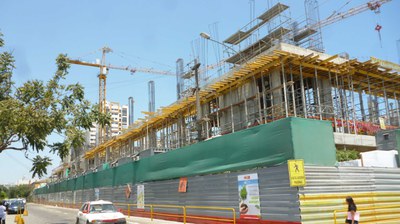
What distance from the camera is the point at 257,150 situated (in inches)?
532

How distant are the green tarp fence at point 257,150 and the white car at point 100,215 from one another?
3.85 metres

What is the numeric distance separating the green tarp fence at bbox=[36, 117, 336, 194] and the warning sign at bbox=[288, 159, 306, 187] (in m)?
0.38

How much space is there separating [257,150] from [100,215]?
24.6 feet

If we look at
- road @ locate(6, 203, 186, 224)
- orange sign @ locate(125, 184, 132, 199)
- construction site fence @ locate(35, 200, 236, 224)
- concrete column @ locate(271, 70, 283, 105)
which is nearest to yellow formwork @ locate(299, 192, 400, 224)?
construction site fence @ locate(35, 200, 236, 224)

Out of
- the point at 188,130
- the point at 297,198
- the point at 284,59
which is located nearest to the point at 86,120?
the point at 297,198

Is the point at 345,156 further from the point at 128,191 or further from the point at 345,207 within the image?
the point at 128,191

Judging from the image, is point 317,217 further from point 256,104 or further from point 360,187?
point 256,104

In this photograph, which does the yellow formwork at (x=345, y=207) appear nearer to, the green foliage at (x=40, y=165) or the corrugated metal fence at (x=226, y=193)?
the corrugated metal fence at (x=226, y=193)

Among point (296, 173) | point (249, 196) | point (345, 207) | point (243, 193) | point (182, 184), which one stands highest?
point (296, 173)

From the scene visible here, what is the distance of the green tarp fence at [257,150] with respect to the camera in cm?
1225

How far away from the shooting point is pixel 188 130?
34.2 metres

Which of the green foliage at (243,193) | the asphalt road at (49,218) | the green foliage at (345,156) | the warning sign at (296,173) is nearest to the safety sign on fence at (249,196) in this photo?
the green foliage at (243,193)

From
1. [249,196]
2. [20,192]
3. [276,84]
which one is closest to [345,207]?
[249,196]

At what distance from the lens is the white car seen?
1525 cm
